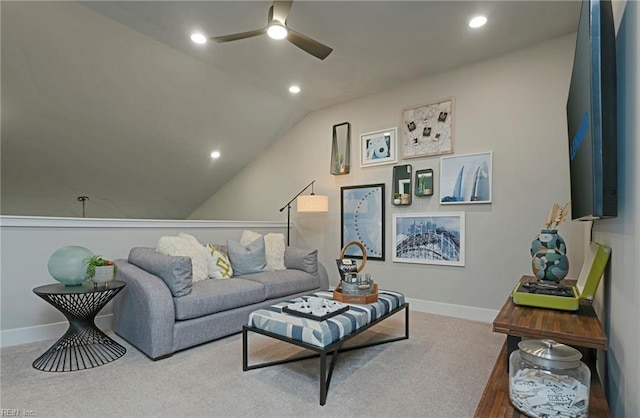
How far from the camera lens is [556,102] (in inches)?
121

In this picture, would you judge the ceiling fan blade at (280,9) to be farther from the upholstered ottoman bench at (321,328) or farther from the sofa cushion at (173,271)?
the upholstered ottoman bench at (321,328)

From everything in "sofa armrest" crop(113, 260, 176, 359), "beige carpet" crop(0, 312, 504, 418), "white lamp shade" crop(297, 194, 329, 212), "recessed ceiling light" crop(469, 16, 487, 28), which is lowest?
"beige carpet" crop(0, 312, 504, 418)

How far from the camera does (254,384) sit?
2.06m

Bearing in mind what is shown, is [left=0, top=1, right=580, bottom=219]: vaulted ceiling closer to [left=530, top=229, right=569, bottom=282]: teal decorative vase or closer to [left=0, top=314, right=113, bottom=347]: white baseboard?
[left=530, top=229, right=569, bottom=282]: teal decorative vase

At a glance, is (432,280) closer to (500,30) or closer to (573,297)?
(573,297)

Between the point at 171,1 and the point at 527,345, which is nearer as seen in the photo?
the point at 527,345

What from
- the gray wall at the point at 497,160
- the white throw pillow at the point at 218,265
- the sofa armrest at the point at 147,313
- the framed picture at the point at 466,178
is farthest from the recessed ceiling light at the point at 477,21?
the sofa armrest at the point at 147,313

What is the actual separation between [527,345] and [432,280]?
8.66 feet

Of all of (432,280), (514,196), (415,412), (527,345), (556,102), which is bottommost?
(415,412)

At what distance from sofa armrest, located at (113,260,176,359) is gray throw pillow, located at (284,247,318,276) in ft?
5.40

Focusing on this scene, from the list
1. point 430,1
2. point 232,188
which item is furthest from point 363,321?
point 232,188

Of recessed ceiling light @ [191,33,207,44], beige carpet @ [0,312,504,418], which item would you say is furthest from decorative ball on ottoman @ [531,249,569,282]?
recessed ceiling light @ [191,33,207,44]

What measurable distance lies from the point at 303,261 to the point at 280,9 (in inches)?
102

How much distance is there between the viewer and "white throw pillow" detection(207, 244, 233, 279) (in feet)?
11.1
